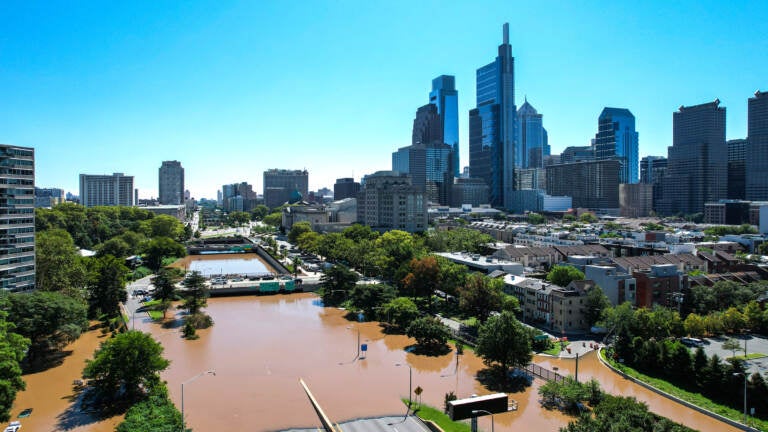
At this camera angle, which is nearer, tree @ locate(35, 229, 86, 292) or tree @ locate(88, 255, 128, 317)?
tree @ locate(35, 229, 86, 292)

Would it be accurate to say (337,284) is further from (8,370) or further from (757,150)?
(757,150)

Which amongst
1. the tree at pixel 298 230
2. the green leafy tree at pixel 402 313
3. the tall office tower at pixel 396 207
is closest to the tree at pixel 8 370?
the green leafy tree at pixel 402 313

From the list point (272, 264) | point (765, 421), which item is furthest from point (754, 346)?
point (272, 264)

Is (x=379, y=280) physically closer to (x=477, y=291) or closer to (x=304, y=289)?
(x=304, y=289)

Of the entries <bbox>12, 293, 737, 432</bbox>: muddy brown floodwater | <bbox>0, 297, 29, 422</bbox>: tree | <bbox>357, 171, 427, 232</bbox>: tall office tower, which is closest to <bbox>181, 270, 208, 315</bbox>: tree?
<bbox>12, 293, 737, 432</bbox>: muddy brown floodwater

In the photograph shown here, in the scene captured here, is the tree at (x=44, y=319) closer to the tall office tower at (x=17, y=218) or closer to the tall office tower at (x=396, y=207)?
the tall office tower at (x=17, y=218)

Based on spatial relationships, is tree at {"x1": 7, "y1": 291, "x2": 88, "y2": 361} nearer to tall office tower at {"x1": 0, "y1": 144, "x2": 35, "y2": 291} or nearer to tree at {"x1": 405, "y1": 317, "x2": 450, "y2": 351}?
tall office tower at {"x1": 0, "y1": 144, "x2": 35, "y2": 291}
